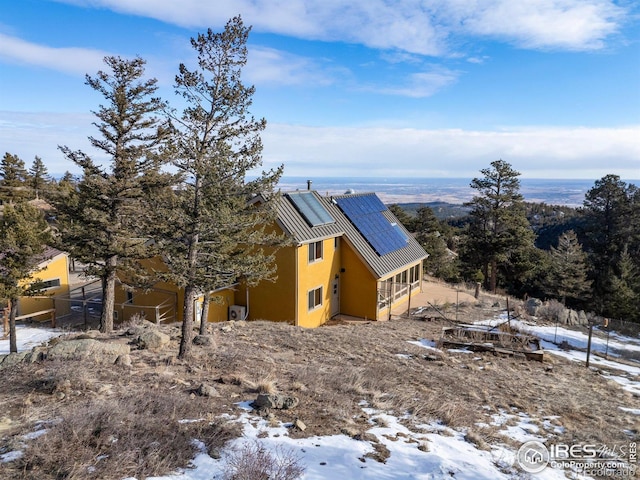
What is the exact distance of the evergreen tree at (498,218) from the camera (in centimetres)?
3036

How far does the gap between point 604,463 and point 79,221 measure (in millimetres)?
16695

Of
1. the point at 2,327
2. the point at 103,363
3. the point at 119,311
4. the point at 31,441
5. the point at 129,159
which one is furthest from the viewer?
the point at 119,311

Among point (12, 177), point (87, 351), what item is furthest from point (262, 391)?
point (12, 177)

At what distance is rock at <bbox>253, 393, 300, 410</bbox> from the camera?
7.24 meters

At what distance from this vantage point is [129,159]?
14.4 meters

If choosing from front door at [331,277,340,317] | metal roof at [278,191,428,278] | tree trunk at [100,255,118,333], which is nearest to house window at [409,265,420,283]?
metal roof at [278,191,428,278]

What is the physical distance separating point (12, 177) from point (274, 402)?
55082mm

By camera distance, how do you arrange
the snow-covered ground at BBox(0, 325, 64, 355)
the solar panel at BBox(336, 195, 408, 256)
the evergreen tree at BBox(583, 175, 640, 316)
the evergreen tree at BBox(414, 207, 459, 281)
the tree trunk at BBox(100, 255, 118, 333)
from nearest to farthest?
the tree trunk at BBox(100, 255, 118, 333)
the snow-covered ground at BBox(0, 325, 64, 355)
the solar panel at BBox(336, 195, 408, 256)
the evergreen tree at BBox(583, 175, 640, 316)
the evergreen tree at BBox(414, 207, 459, 281)

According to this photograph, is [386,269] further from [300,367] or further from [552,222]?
[552,222]

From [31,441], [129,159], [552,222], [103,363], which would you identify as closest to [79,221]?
[129,159]

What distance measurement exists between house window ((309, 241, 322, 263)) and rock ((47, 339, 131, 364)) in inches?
390

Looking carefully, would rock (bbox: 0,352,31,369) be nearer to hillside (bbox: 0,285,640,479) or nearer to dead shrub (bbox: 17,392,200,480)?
hillside (bbox: 0,285,640,479)

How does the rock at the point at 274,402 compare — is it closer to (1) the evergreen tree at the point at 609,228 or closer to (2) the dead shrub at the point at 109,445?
(2) the dead shrub at the point at 109,445

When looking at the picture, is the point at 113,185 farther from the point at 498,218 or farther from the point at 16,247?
the point at 498,218
